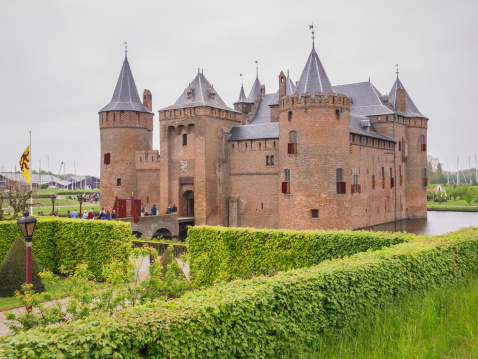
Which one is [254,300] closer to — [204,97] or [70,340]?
[70,340]

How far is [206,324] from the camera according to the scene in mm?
5215

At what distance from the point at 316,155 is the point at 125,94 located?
17112 mm

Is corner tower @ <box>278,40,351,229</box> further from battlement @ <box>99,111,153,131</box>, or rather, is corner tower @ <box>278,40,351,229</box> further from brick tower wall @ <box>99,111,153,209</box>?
brick tower wall @ <box>99,111,153,209</box>

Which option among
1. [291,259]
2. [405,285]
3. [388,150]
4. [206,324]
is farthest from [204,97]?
[206,324]

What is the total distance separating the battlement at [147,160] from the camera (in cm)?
3406

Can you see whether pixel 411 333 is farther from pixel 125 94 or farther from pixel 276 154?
pixel 125 94

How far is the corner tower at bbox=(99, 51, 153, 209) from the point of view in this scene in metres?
34.0

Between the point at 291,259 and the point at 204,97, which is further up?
the point at 204,97

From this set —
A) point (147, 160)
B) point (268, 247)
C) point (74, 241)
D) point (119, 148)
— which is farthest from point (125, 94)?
point (268, 247)

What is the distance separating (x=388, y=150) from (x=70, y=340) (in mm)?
33837

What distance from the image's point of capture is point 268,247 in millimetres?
13844

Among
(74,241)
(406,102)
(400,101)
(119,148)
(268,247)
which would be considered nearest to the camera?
(268,247)

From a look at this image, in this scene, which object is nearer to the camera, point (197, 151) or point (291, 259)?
point (291, 259)

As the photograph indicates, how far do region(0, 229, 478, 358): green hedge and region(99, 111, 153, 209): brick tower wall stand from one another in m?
28.0
